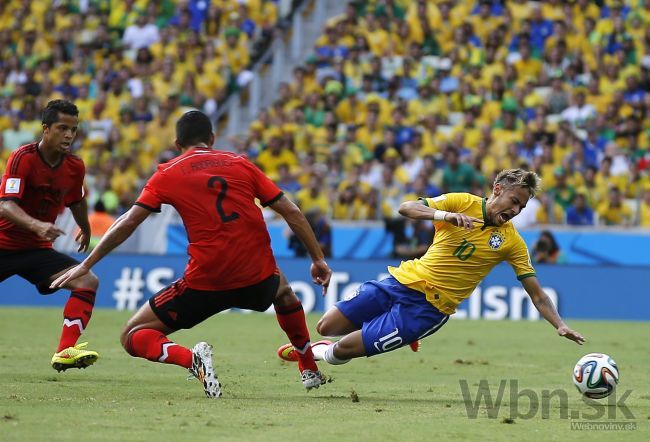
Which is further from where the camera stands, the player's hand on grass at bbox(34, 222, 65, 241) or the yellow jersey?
the yellow jersey

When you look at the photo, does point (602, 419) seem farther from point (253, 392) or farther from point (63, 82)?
point (63, 82)

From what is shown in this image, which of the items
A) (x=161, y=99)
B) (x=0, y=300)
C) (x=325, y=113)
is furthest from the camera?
(x=161, y=99)

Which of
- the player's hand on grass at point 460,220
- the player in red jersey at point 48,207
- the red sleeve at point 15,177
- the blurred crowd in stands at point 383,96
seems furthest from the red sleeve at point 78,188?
the blurred crowd in stands at point 383,96

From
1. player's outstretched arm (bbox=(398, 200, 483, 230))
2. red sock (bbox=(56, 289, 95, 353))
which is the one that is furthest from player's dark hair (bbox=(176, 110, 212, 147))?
red sock (bbox=(56, 289, 95, 353))

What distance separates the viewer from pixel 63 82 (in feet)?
97.5

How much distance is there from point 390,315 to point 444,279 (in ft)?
1.80

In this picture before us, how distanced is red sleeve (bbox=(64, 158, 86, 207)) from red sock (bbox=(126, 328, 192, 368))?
2.42 m

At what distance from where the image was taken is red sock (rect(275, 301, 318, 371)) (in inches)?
387

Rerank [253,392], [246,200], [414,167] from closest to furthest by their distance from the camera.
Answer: [246,200]
[253,392]
[414,167]

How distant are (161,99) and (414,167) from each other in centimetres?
732

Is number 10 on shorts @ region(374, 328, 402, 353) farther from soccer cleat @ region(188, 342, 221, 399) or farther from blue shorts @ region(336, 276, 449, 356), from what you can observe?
soccer cleat @ region(188, 342, 221, 399)

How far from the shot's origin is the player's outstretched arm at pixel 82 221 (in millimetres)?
11523

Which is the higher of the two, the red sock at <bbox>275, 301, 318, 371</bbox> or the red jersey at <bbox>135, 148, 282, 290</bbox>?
the red jersey at <bbox>135, 148, 282, 290</bbox>

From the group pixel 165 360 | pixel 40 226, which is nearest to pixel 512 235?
pixel 165 360
